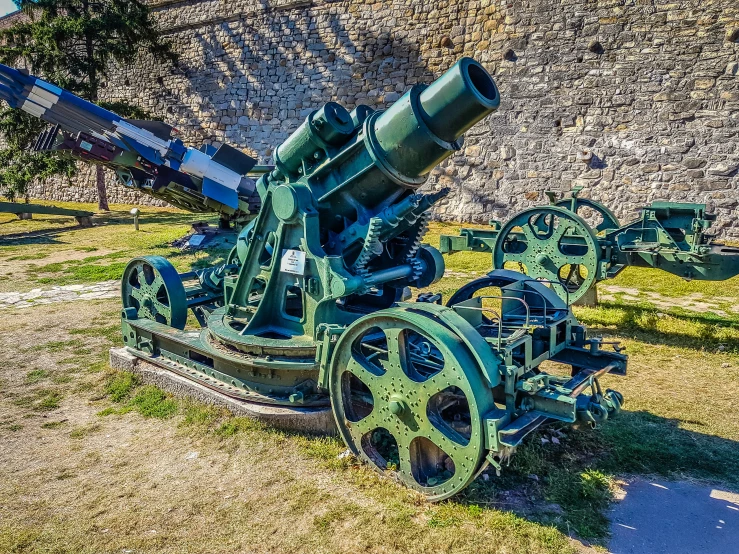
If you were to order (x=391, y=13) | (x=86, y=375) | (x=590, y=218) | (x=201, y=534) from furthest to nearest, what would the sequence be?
(x=391, y=13)
(x=590, y=218)
(x=86, y=375)
(x=201, y=534)

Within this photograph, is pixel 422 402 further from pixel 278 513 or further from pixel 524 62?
pixel 524 62

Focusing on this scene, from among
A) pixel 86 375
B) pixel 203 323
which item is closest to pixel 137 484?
pixel 86 375

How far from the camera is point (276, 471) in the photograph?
3908 mm

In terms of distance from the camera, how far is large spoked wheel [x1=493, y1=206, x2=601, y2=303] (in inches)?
279

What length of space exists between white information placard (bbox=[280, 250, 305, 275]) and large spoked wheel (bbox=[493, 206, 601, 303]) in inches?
146

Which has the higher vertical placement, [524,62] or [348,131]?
[524,62]

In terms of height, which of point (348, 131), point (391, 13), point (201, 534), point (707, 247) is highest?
point (391, 13)

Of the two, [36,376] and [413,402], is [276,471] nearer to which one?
[413,402]

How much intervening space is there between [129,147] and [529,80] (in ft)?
26.6

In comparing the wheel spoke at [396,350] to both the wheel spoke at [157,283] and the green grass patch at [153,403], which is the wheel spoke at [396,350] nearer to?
the green grass patch at [153,403]

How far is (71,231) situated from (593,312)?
12385mm

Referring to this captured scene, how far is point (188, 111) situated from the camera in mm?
18625

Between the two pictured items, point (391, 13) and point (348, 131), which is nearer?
point (348, 131)

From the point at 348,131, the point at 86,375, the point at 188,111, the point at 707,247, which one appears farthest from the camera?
the point at 188,111
